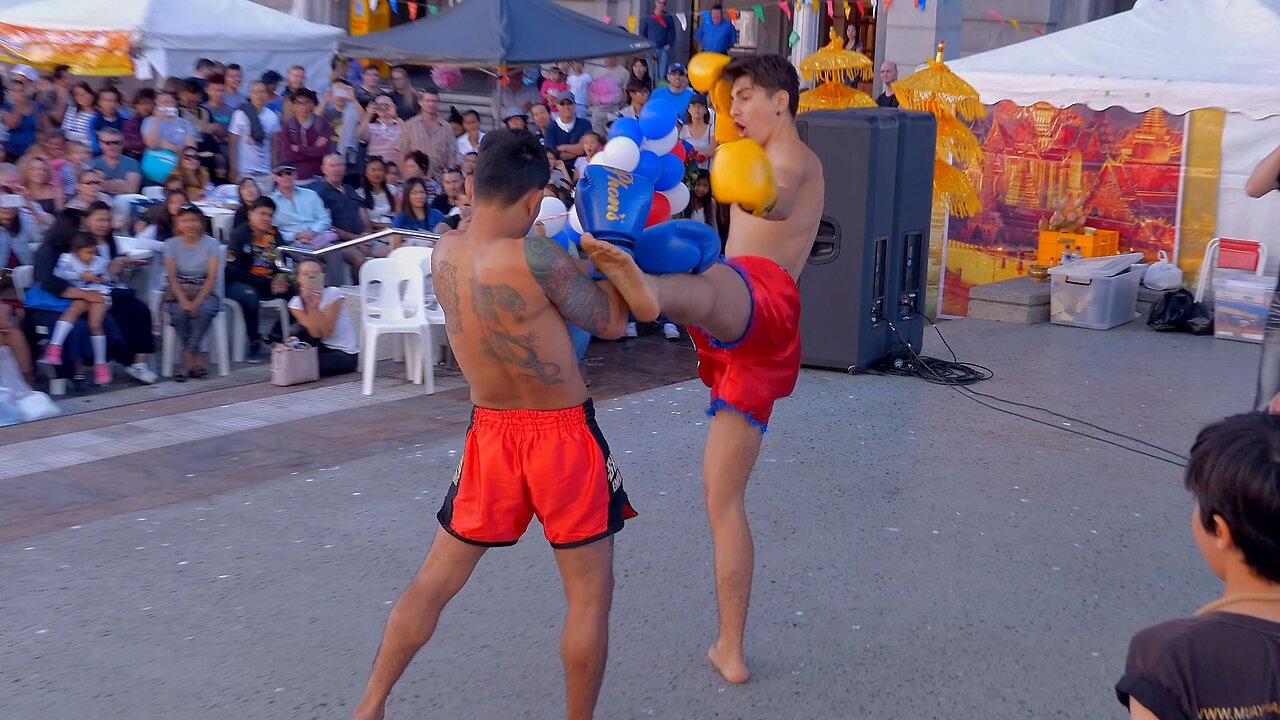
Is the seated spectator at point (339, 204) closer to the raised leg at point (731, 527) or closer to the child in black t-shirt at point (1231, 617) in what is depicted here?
the raised leg at point (731, 527)

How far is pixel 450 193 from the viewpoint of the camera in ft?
33.5

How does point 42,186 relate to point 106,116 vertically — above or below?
below

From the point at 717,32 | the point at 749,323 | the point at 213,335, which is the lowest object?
the point at 213,335

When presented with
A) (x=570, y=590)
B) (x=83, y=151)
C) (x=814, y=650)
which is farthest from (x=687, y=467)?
(x=83, y=151)

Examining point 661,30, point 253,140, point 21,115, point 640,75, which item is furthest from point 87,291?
point 661,30

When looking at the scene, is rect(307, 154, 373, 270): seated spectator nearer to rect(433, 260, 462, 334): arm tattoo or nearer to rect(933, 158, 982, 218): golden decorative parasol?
rect(933, 158, 982, 218): golden decorative parasol

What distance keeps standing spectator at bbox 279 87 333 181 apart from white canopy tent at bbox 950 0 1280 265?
5739 mm

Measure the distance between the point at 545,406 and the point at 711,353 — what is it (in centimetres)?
85

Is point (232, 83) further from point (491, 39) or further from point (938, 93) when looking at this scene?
point (938, 93)

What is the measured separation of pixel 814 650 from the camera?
3965mm

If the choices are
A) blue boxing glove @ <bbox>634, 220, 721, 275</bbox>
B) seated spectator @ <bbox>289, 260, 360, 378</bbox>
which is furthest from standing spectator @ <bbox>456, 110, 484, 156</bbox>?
blue boxing glove @ <bbox>634, 220, 721, 275</bbox>

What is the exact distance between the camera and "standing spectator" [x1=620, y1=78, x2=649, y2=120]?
11.8 m

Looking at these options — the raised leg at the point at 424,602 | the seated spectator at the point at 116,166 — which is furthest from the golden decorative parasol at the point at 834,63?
the raised leg at the point at 424,602

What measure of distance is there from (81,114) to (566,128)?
442 centimetres
